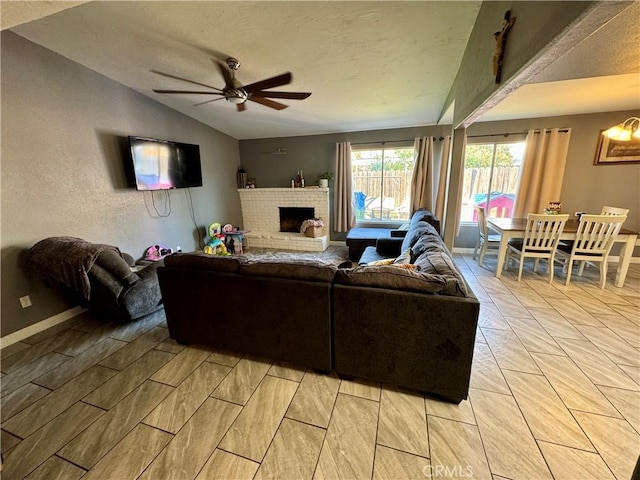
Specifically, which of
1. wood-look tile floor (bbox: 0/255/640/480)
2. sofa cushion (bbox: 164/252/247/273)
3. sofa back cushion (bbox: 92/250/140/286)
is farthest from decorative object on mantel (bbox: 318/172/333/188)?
wood-look tile floor (bbox: 0/255/640/480)

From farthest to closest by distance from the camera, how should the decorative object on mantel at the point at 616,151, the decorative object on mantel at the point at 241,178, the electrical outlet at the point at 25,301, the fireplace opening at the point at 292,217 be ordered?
the decorative object on mantel at the point at 241,178 → the fireplace opening at the point at 292,217 → the decorative object on mantel at the point at 616,151 → the electrical outlet at the point at 25,301

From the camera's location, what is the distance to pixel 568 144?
3.83 metres

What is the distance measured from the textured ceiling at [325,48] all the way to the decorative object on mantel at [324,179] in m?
1.55

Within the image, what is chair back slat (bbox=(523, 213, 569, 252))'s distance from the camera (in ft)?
10.0

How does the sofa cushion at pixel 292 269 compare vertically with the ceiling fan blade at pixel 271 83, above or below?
below

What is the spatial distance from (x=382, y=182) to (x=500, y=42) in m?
3.54

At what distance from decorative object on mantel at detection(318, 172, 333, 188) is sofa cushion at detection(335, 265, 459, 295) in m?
3.63

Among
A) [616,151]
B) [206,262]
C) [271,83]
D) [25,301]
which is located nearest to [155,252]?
[25,301]

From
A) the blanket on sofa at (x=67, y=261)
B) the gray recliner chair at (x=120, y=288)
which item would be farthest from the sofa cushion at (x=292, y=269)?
the blanket on sofa at (x=67, y=261)

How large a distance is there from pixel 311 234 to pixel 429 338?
12.2 feet

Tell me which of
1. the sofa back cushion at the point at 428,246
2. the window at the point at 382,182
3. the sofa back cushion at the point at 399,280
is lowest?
the sofa back cushion at the point at 399,280

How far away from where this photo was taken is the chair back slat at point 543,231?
305 cm

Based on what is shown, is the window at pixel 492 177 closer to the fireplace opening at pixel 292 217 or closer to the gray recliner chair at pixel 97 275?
the fireplace opening at pixel 292 217

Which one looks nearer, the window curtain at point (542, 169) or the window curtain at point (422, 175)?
the window curtain at point (542, 169)
